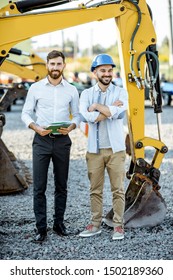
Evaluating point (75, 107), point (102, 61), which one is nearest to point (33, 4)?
point (102, 61)

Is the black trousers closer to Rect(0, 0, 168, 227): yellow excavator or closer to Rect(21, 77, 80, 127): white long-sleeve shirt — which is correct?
Rect(21, 77, 80, 127): white long-sleeve shirt

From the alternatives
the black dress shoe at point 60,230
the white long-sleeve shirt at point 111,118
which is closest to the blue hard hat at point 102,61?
the white long-sleeve shirt at point 111,118

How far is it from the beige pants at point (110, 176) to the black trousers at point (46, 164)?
0.29 m

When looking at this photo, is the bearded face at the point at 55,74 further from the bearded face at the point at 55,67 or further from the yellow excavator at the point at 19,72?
the yellow excavator at the point at 19,72

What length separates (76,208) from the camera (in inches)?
337

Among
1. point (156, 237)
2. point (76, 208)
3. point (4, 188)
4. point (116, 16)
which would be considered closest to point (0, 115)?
point (4, 188)

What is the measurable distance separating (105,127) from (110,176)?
524 mm

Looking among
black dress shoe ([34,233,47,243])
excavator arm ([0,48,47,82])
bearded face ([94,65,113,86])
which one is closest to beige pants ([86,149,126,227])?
black dress shoe ([34,233,47,243])

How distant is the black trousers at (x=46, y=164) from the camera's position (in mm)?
6633

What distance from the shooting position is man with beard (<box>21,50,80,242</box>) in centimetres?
661

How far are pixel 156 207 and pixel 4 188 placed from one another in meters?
2.81

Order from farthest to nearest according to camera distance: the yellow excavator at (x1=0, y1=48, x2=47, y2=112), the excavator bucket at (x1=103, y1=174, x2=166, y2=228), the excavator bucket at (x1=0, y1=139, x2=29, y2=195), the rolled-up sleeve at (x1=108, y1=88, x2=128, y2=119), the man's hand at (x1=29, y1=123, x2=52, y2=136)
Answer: the yellow excavator at (x1=0, y1=48, x2=47, y2=112), the excavator bucket at (x1=0, y1=139, x2=29, y2=195), the excavator bucket at (x1=103, y1=174, x2=166, y2=228), the rolled-up sleeve at (x1=108, y1=88, x2=128, y2=119), the man's hand at (x1=29, y1=123, x2=52, y2=136)

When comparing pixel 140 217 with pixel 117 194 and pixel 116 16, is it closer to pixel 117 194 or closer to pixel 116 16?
pixel 117 194

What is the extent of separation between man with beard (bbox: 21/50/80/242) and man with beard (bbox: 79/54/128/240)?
→ 197 millimetres
